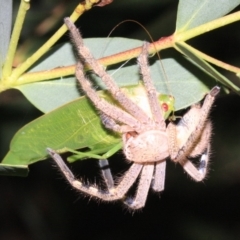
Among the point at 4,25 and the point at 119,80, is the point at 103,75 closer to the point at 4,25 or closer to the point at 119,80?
the point at 119,80

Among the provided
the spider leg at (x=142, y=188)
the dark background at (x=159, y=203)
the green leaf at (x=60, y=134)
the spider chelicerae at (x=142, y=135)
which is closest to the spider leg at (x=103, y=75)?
the spider chelicerae at (x=142, y=135)

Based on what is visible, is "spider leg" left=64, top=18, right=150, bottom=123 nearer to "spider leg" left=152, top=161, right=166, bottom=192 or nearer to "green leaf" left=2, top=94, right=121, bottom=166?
"green leaf" left=2, top=94, right=121, bottom=166

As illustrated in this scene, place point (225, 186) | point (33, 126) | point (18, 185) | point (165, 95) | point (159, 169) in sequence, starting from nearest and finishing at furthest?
point (33, 126) → point (165, 95) → point (159, 169) → point (18, 185) → point (225, 186)

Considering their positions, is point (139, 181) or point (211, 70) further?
Result: point (139, 181)

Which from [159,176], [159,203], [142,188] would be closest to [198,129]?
[159,176]

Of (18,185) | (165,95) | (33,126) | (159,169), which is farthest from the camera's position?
(18,185)

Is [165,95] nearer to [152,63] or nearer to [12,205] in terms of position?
[152,63]

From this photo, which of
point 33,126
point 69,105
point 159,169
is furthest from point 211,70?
point 159,169

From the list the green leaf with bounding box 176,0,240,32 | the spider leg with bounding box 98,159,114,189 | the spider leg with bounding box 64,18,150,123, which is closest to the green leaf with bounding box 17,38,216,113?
the spider leg with bounding box 64,18,150,123

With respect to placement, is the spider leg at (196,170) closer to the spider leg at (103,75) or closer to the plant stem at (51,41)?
the spider leg at (103,75)
